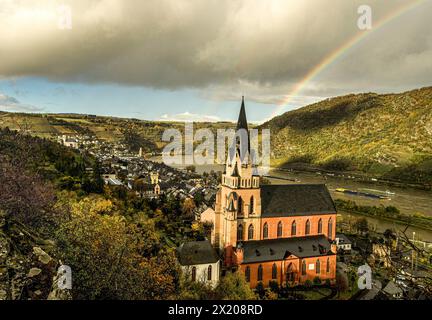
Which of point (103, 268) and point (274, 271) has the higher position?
point (103, 268)

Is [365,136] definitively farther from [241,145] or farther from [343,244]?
[241,145]

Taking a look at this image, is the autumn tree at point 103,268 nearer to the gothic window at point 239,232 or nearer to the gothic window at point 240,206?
the gothic window at point 239,232

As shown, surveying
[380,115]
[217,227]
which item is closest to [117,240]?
[217,227]

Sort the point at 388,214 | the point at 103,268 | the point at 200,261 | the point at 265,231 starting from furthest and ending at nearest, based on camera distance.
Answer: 1. the point at 388,214
2. the point at 265,231
3. the point at 200,261
4. the point at 103,268

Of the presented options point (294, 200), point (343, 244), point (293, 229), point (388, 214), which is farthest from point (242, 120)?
point (388, 214)

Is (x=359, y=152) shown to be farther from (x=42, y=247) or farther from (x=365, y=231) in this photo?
(x=42, y=247)

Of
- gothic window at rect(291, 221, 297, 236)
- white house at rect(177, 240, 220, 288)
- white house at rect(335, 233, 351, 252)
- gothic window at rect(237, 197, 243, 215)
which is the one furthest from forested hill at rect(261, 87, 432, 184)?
white house at rect(177, 240, 220, 288)
